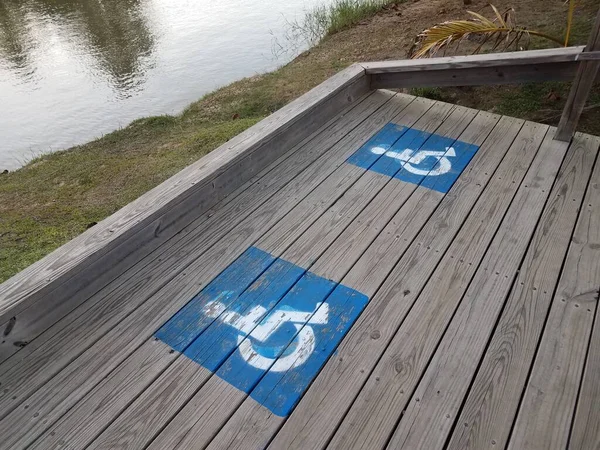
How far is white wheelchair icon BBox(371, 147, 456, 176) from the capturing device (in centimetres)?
315

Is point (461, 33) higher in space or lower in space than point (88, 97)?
higher

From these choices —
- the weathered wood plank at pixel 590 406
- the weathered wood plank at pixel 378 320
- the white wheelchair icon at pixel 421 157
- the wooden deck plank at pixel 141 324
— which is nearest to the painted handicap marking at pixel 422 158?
the white wheelchair icon at pixel 421 157

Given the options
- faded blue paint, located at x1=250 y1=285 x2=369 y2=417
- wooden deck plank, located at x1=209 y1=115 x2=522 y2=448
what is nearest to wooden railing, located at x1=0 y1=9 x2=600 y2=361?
wooden deck plank, located at x1=209 y1=115 x2=522 y2=448

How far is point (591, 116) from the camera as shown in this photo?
3.94 metres

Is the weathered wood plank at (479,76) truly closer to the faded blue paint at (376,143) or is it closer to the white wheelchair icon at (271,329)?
the faded blue paint at (376,143)

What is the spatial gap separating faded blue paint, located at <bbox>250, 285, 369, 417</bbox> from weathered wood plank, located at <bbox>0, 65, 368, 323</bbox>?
40.8 inches

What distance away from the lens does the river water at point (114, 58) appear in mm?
7969

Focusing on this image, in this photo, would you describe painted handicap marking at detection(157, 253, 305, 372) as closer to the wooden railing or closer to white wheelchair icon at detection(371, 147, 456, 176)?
the wooden railing

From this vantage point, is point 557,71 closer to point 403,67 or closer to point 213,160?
point 403,67

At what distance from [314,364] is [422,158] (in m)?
1.89

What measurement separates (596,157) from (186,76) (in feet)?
25.7

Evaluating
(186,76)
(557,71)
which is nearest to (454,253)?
(557,71)

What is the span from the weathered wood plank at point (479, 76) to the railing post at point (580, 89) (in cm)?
30

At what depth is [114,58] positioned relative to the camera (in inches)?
403
